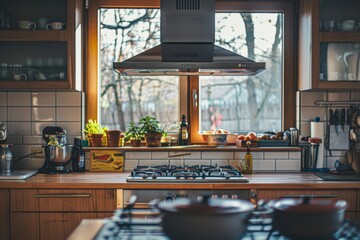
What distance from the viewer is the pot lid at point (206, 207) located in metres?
1.32

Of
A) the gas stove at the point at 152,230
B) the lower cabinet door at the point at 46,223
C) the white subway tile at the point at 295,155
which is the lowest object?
the lower cabinet door at the point at 46,223

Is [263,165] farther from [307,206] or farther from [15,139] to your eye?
[307,206]

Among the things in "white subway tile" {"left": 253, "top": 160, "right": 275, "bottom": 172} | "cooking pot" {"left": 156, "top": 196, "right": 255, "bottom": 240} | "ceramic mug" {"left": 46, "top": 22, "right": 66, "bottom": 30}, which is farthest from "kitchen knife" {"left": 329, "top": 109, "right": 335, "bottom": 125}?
"cooking pot" {"left": 156, "top": 196, "right": 255, "bottom": 240}

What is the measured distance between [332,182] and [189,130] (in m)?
1.21

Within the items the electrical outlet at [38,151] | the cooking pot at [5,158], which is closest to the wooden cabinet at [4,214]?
the cooking pot at [5,158]

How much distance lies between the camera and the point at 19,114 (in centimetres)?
368

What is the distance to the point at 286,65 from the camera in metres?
3.79

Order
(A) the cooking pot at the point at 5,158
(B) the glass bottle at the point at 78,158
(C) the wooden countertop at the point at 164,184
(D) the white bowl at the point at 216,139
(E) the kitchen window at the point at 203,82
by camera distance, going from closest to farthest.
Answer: (C) the wooden countertop at the point at 164,184
(A) the cooking pot at the point at 5,158
(B) the glass bottle at the point at 78,158
(D) the white bowl at the point at 216,139
(E) the kitchen window at the point at 203,82

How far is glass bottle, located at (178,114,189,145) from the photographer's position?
3.69 metres

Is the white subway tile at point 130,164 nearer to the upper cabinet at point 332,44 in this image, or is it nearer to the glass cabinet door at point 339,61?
the upper cabinet at point 332,44

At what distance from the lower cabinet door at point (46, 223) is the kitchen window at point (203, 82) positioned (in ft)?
3.27

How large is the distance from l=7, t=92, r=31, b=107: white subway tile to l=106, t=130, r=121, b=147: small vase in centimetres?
67

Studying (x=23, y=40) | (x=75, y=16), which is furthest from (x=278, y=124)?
(x=23, y=40)

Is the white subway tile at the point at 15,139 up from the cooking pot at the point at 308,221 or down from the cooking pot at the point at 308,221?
up
